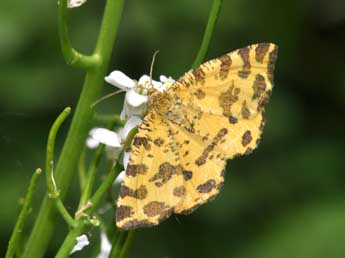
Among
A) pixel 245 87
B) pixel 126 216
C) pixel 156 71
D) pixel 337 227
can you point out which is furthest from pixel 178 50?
pixel 126 216

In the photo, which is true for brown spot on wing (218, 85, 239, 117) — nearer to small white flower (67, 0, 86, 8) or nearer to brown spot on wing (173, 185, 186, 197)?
brown spot on wing (173, 185, 186, 197)

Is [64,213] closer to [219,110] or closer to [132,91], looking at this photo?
[132,91]

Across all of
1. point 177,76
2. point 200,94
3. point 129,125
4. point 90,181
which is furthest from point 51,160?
point 177,76

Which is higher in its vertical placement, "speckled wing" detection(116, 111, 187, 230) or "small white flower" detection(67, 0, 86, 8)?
"small white flower" detection(67, 0, 86, 8)

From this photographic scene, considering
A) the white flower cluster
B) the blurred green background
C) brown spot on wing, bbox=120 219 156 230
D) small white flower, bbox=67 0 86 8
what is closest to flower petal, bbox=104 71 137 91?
the white flower cluster

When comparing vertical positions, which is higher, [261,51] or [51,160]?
[261,51]

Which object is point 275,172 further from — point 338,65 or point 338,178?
point 338,65
